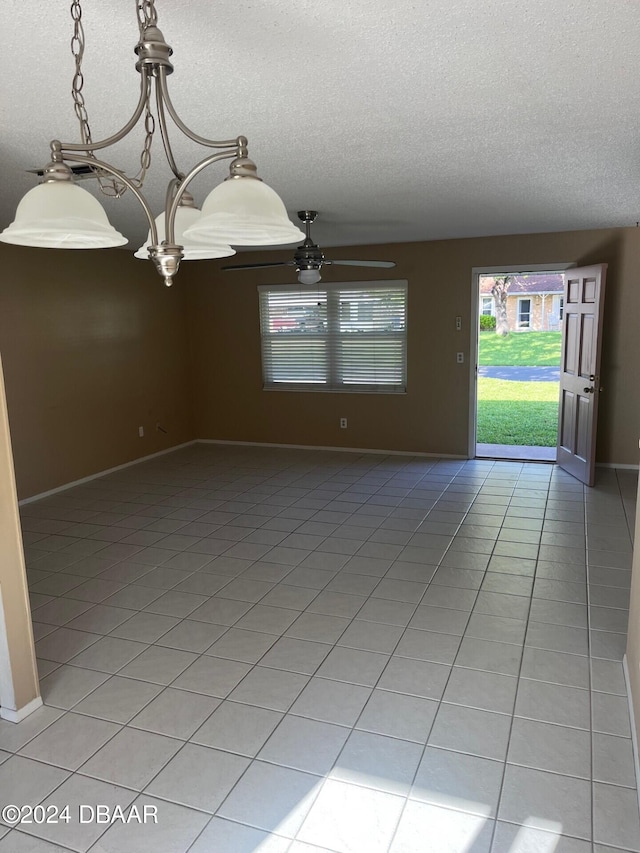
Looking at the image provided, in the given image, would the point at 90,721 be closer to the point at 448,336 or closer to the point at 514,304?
the point at 448,336

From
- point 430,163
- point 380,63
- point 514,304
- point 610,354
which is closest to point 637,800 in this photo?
point 380,63

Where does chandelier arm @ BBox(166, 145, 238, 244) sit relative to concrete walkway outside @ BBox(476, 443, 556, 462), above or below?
above

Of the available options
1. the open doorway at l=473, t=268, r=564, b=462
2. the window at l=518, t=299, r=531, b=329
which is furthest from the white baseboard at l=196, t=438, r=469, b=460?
the window at l=518, t=299, r=531, b=329

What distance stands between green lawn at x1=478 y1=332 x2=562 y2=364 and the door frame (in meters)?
6.57

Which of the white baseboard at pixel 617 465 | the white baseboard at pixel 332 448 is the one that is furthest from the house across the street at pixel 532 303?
the white baseboard at pixel 617 465

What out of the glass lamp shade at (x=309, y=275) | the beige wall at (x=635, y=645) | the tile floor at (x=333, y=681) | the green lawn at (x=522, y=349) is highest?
the glass lamp shade at (x=309, y=275)

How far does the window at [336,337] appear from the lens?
6594 mm

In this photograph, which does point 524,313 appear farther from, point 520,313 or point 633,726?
point 633,726

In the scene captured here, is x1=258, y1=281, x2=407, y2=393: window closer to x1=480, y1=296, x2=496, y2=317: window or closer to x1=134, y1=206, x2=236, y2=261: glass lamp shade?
x1=134, y1=206, x2=236, y2=261: glass lamp shade

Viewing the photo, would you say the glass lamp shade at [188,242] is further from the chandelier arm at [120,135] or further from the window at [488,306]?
the window at [488,306]

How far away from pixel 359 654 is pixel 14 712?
4.72ft

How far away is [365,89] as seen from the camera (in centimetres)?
209

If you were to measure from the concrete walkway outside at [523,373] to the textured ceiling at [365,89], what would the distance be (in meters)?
Result: 8.20

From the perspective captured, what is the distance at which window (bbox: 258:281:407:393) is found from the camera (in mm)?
6594
